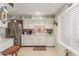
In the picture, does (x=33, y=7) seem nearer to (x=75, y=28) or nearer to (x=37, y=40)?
(x=75, y=28)

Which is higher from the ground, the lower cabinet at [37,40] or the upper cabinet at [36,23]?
the upper cabinet at [36,23]

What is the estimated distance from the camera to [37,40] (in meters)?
5.41

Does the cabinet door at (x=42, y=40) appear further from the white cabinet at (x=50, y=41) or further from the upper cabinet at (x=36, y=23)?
the upper cabinet at (x=36, y=23)

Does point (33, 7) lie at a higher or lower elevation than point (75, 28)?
higher

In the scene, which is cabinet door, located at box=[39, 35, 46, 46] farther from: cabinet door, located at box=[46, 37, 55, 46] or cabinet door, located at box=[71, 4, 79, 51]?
cabinet door, located at box=[71, 4, 79, 51]

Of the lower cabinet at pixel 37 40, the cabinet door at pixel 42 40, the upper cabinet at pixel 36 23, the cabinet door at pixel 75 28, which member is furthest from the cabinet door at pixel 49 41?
the cabinet door at pixel 75 28

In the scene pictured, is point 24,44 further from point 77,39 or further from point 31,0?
point 31,0

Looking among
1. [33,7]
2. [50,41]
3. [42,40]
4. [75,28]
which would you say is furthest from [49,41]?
[75,28]

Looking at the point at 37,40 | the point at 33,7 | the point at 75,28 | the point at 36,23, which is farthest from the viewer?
the point at 36,23

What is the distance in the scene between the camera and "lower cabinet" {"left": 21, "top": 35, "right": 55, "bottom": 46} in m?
5.39

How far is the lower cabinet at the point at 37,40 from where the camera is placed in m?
5.39

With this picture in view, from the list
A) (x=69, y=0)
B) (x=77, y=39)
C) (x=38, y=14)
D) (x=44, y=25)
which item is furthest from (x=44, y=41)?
(x=69, y=0)

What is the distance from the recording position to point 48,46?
544cm

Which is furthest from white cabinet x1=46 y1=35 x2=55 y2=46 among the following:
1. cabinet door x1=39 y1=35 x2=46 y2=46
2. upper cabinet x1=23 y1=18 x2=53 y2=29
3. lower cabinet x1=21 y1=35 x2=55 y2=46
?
upper cabinet x1=23 y1=18 x2=53 y2=29
